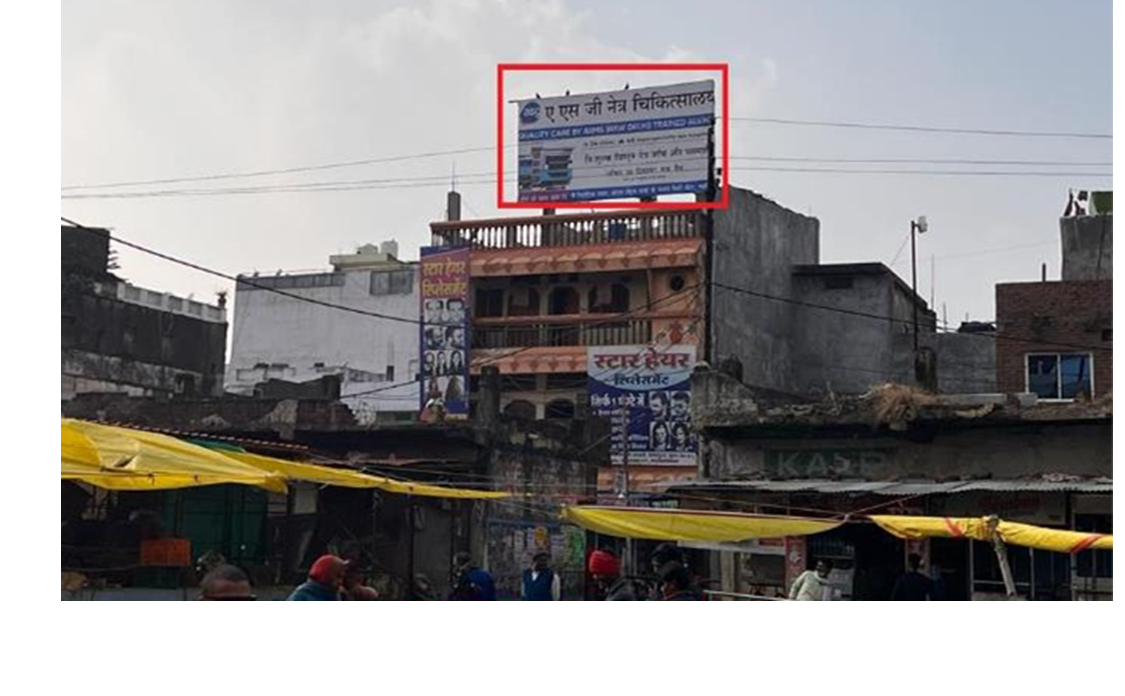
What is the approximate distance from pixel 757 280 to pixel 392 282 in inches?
523

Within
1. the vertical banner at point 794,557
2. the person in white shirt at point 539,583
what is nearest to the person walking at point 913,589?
the person in white shirt at point 539,583

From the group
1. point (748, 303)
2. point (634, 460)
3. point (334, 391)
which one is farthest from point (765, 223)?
point (334, 391)

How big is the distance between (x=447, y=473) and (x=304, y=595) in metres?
15.0

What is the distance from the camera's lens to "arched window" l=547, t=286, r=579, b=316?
1727 inches

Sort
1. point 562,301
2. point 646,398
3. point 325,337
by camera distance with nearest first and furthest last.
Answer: point 646,398 → point 562,301 → point 325,337

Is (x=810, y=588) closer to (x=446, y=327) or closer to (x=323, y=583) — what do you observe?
(x=323, y=583)

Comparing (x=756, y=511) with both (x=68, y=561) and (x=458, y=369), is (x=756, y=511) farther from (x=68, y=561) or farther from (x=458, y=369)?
(x=458, y=369)

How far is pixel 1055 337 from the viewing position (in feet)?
97.4

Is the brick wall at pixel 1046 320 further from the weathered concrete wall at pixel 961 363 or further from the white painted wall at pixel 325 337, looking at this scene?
the white painted wall at pixel 325 337

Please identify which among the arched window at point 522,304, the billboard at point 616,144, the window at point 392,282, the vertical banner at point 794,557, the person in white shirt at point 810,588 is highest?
the billboard at point 616,144

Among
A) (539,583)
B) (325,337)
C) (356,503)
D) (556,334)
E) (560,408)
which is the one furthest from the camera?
(325,337)

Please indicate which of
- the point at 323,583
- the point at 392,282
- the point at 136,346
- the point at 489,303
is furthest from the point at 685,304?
the point at 323,583

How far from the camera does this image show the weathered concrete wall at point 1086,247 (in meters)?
32.3

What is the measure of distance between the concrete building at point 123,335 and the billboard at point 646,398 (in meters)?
11.0
